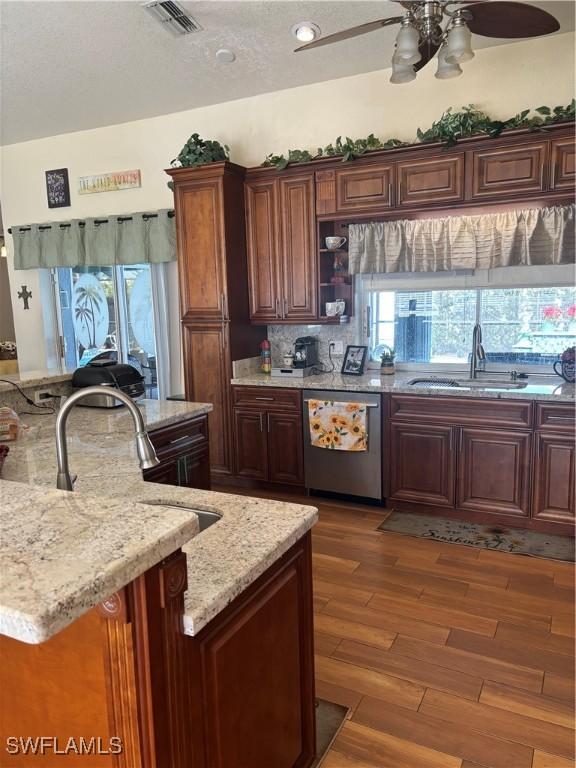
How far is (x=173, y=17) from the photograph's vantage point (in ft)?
10.2

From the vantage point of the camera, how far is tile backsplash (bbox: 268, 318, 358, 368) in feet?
14.7

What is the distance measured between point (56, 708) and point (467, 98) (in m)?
4.11

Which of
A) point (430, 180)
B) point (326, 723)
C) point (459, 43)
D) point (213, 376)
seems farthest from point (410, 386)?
point (326, 723)

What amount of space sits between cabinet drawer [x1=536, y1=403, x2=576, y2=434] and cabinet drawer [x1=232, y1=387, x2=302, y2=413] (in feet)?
5.25

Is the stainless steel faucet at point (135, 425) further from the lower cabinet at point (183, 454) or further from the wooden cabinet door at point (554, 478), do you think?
the wooden cabinet door at point (554, 478)

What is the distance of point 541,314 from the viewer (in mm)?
3875

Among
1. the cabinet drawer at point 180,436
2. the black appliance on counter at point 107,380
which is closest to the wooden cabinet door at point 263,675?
the cabinet drawer at point 180,436

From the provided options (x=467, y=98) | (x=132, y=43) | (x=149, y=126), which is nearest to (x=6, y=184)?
(x=149, y=126)

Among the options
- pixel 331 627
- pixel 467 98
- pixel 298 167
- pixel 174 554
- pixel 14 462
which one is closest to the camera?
pixel 174 554

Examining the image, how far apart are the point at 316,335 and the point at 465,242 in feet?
4.46

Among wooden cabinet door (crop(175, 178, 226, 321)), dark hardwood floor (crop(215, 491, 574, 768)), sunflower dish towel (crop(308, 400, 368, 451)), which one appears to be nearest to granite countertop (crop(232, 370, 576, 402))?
sunflower dish towel (crop(308, 400, 368, 451))

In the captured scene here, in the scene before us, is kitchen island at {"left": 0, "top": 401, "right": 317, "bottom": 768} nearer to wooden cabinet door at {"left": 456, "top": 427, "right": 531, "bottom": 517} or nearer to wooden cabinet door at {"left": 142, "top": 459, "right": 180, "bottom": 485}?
wooden cabinet door at {"left": 142, "top": 459, "right": 180, "bottom": 485}

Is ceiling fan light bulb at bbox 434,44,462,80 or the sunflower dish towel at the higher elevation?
ceiling fan light bulb at bbox 434,44,462,80

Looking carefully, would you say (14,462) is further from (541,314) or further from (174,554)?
(541,314)
